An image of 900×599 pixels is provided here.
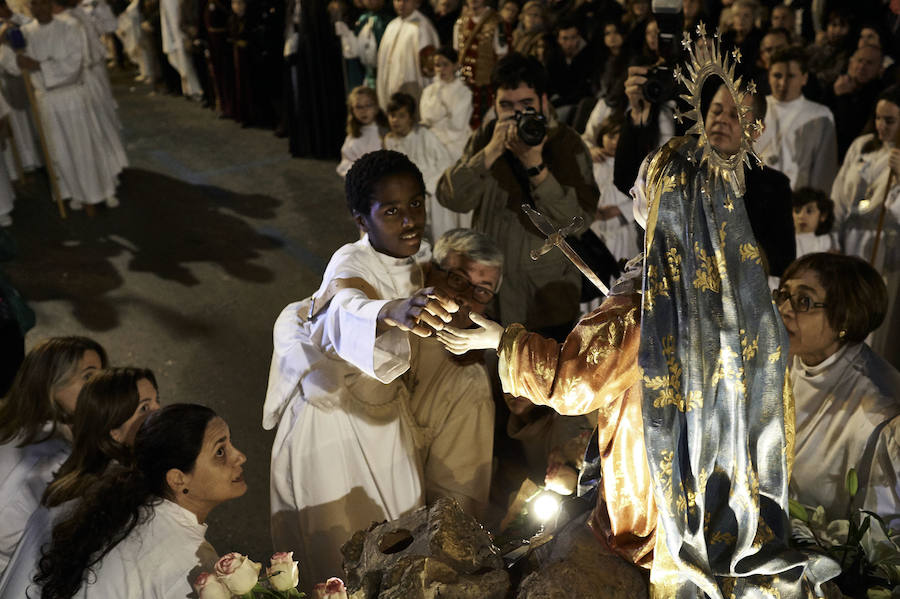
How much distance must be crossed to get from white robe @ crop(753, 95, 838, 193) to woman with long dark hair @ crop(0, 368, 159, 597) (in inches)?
169

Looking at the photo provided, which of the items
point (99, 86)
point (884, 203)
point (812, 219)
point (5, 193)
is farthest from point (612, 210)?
point (5, 193)

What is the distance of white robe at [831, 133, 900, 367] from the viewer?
5.14 metres

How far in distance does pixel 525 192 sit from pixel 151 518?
8.17ft

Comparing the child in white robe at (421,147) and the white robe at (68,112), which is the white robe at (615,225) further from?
the white robe at (68,112)

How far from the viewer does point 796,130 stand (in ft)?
19.1

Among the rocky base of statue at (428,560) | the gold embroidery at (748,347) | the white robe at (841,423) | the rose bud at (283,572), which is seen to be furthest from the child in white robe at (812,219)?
the rose bud at (283,572)

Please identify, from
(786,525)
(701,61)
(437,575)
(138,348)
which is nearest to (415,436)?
(437,575)

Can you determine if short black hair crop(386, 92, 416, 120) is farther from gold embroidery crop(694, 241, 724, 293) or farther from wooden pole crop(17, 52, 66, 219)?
gold embroidery crop(694, 241, 724, 293)

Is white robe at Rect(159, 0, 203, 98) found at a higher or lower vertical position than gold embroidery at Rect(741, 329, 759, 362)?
lower

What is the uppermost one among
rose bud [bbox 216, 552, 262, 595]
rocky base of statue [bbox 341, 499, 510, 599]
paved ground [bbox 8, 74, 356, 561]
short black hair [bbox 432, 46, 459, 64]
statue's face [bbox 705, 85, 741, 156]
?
statue's face [bbox 705, 85, 741, 156]

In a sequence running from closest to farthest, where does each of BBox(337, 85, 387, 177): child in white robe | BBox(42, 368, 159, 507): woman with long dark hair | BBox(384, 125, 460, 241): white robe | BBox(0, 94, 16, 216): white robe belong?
BBox(42, 368, 159, 507): woman with long dark hair
BBox(384, 125, 460, 241): white robe
BBox(337, 85, 387, 177): child in white robe
BBox(0, 94, 16, 216): white robe

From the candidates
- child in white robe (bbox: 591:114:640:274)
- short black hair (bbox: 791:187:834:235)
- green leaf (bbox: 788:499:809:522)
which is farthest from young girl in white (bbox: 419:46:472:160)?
green leaf (bbox: 788:499:809:522)

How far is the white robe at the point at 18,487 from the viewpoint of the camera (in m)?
3.35

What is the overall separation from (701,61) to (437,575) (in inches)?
56.0
